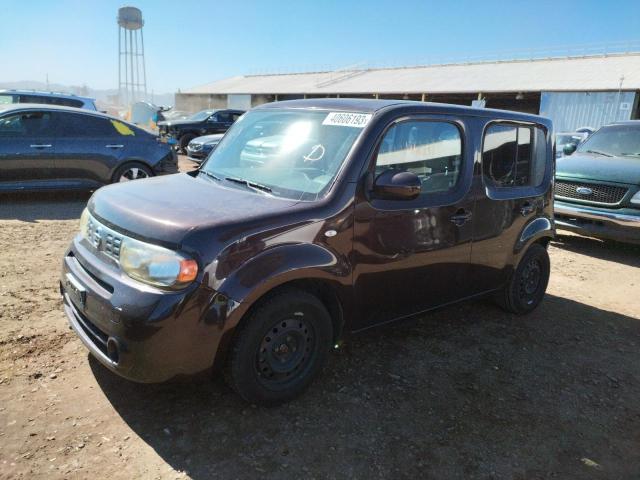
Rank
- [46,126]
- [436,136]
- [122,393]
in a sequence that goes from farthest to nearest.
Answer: [46,126] → [436,136] → [122,393]

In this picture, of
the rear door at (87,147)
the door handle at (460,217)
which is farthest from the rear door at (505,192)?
the rear door at (87,147)

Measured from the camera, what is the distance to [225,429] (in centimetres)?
279

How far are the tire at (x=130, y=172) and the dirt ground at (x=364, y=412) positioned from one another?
4.33 metres

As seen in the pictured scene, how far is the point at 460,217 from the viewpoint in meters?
3.67

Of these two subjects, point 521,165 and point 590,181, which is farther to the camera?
point 590,181

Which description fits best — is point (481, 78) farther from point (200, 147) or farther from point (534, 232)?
point (534, 232)

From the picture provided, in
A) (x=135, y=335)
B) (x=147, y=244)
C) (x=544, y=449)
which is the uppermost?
(x=147, y=244)

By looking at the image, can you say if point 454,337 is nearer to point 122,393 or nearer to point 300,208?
point 300,208

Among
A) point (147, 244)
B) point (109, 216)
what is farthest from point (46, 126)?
point (147, 244)

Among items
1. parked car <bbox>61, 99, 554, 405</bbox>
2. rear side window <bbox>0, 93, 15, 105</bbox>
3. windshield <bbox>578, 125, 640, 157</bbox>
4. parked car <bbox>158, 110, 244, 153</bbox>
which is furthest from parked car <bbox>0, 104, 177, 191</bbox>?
parked car <bbox>158, 110, 244, 153</bbox>

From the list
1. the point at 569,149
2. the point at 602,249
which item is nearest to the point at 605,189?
the point at 602,249

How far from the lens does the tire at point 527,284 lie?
4.56m

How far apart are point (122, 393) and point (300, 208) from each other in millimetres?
1564

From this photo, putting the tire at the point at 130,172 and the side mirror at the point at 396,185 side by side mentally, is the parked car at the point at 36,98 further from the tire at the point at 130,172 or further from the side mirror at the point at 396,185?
the side mirror at the point at 396,185
